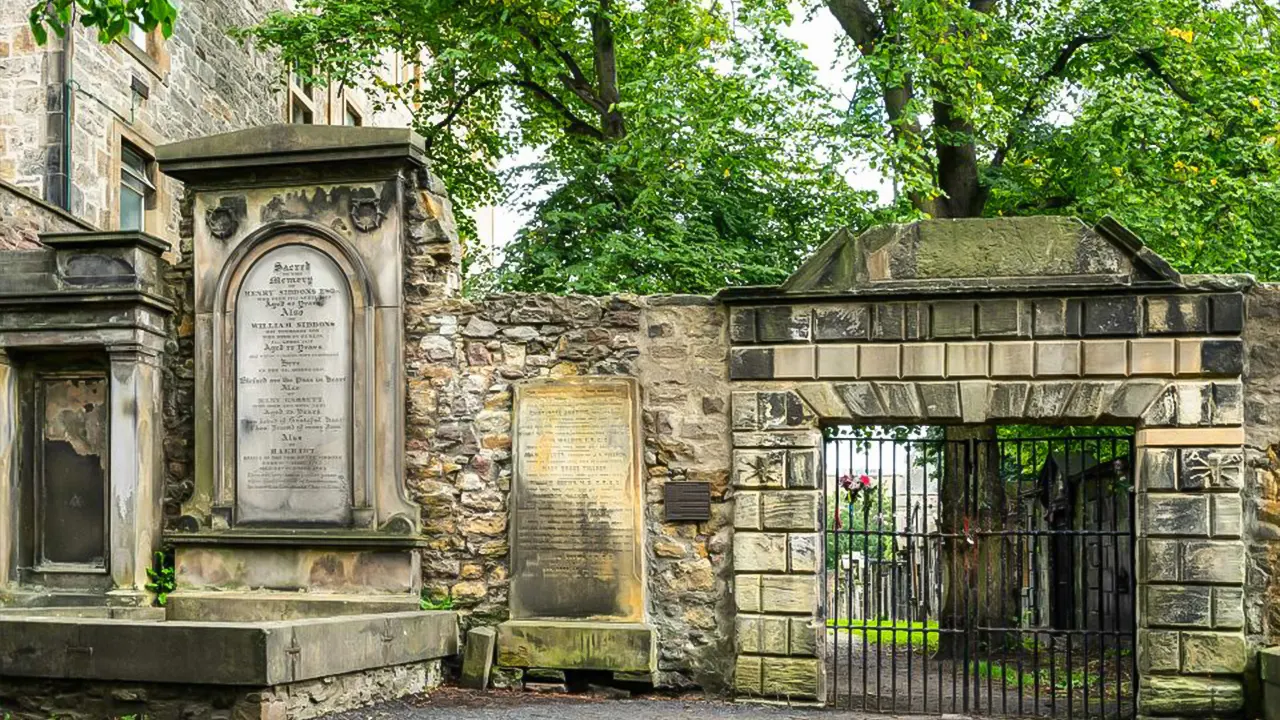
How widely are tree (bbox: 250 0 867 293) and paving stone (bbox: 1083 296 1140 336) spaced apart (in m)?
6.52

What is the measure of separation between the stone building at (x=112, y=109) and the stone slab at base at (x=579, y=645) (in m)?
5.19

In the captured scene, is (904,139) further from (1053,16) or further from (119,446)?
(119,446)

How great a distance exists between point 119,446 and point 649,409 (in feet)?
12.5

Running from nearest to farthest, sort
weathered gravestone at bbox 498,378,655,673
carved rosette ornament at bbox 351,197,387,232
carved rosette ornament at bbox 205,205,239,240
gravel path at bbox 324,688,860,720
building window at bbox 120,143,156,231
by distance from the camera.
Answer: gravel path at bbox 324,688,860,720
weathered gravestone at bbox 498,378,655,673
carved rosette ornament at bbox 351,197,387,232
carved rosette ornament at bbox 205,205,239,240
building window at bbox 120,143,156,231

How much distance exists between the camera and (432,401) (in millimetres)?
10336

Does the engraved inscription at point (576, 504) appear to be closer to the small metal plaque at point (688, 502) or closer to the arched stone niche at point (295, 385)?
the small metal plaque at point (688, 502)

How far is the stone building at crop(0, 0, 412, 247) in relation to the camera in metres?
15.0

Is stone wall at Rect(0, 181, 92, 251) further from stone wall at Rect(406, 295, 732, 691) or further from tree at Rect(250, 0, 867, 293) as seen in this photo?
tree at Rect(250, 0, 867, 293)

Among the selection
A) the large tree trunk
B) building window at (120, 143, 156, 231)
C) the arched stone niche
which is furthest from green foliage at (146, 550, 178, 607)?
building window at (120, 143, 156, 231)

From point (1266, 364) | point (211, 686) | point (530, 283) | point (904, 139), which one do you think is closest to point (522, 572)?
point (211, 686)

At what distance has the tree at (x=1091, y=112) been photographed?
1546 centimetres

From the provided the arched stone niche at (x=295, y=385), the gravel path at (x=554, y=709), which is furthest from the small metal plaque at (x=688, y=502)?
the arched stone niche at (x=295, y=385)

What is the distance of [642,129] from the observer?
16.0m

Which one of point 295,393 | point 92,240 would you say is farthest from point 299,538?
point 92,240
